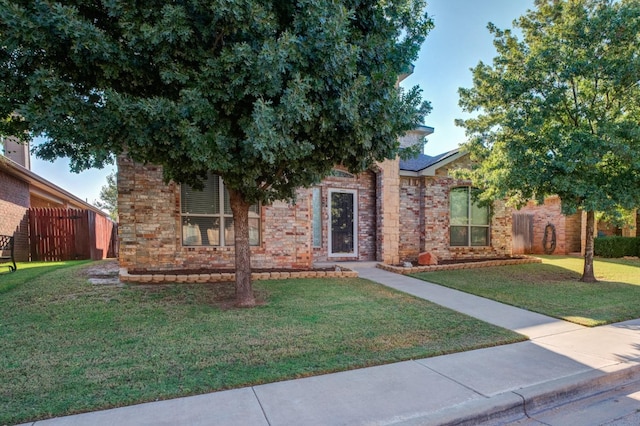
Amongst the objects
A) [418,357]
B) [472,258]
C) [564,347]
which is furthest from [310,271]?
[472,258]

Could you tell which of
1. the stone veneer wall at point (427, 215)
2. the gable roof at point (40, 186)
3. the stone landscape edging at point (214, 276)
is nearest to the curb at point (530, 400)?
the stone landscape edging at point (214, 276)

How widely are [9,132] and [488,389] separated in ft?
23.1

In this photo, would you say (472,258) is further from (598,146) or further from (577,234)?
(577,234)

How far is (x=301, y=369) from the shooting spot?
3.44 m

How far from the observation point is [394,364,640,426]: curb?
9.02 feet

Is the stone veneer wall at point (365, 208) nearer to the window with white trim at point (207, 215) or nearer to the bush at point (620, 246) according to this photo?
the window with white trim at point (207, 215)

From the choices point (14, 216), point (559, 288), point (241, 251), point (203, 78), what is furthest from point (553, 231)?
point (14, 216)

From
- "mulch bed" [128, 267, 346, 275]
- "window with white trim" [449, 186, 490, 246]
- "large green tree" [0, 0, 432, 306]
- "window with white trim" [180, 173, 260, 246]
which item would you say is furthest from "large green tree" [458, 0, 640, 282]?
"window with white trim" [180, 173, 260, 246]

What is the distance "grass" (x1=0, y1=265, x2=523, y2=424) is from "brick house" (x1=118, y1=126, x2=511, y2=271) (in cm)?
162

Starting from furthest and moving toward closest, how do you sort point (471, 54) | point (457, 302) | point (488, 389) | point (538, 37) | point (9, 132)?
point (471, 54) < point (538, 37) < point (457, 302) < point (9, 132) < point (488, 389)

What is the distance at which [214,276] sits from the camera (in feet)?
24.1

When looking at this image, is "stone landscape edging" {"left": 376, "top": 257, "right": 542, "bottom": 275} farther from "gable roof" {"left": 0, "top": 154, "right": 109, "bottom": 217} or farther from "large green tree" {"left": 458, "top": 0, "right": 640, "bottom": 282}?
"gable roof" {"left": 0, "top": 154, "right": 109, "bottom": 217}

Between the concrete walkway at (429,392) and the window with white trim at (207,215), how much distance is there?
19.0 feet

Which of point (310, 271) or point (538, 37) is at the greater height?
point (538, 37)
